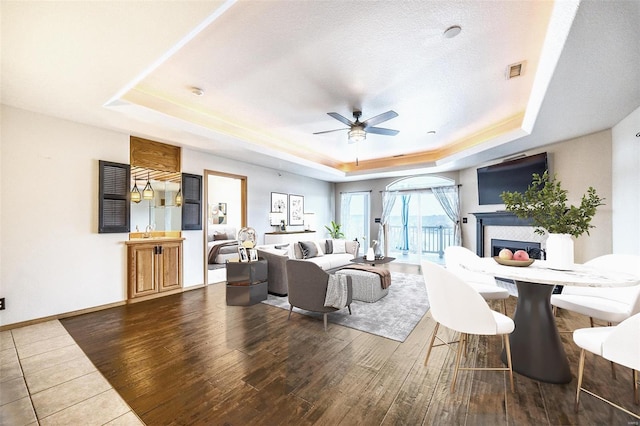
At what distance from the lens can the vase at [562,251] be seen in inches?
82.0

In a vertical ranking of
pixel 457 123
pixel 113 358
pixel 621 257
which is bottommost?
pixel 113 358

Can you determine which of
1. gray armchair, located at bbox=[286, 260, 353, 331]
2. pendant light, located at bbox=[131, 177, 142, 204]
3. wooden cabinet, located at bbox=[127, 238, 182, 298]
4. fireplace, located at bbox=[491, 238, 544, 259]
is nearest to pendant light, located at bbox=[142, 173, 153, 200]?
pendant light, located at bbox=[131, 177, 142, 204]

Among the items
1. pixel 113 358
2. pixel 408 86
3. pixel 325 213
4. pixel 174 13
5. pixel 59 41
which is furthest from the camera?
pixel 325 213

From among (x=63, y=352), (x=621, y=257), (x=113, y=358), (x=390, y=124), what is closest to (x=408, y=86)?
(x=390, y=124)

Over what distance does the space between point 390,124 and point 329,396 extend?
3.92 meters

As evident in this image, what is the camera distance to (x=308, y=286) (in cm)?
310

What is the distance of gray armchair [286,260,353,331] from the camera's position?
301cm

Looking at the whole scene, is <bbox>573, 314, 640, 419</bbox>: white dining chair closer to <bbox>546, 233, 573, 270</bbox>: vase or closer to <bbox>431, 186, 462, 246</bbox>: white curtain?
<bbox>546, 233, 573, 270</bbox>: vase

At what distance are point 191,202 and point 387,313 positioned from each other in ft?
13.0

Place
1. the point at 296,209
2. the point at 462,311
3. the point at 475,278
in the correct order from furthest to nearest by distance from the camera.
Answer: the point at 296,209, the point at 475,278, the point at 462,311

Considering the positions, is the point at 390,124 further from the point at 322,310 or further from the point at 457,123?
the point at 322,310

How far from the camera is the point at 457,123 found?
423cm

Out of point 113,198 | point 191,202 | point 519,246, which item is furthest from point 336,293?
point 519,246

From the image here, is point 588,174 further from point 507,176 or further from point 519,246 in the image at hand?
point 519,246
